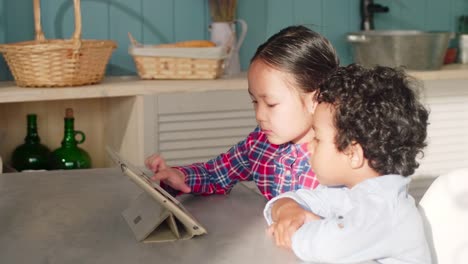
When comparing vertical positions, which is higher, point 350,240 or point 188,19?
point 188,19

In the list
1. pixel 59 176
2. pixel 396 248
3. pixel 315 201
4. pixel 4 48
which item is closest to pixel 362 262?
pixel 396 248

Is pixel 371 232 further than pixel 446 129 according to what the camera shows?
No

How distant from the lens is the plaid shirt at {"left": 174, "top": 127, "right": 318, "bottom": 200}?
5.55 ft

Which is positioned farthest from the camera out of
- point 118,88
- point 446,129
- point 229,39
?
point 446,129

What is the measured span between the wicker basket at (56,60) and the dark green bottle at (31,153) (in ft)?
0.92

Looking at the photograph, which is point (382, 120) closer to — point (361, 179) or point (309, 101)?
point (361, 179)

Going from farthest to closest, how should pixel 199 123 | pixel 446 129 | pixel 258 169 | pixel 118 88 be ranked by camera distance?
pixel 446 129 → pixel 199 123 → pixel 118 88 → pixel 258 169

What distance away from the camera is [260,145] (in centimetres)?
186

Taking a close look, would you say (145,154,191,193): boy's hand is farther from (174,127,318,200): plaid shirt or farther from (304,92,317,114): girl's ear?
(304,92,317,114): girl's ear

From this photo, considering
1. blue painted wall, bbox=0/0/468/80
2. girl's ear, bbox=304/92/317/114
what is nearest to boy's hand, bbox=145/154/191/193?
girl's ear, bbox=304/92/317/114

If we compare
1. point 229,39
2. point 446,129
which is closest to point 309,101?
point 229,39

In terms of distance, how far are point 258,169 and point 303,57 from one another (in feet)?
0.91

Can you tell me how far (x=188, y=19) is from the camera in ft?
11.3

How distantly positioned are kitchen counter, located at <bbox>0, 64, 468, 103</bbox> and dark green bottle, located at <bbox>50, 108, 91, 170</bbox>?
0.21m
